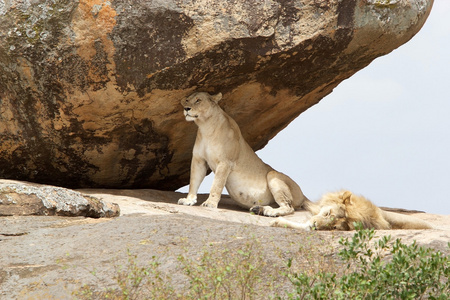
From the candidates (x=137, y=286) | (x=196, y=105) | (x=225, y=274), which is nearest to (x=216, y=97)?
(x=196, y=105)

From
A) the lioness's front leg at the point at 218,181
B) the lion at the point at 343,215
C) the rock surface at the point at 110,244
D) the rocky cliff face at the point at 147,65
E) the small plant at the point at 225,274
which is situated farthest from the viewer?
the lioness's front leg at the point at 218,181

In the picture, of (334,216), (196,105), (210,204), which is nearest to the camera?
(334,216)

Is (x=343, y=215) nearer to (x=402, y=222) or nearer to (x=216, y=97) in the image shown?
(x=402, y=222)

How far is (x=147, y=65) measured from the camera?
28.6ft

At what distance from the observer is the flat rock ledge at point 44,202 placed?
22.6 feet

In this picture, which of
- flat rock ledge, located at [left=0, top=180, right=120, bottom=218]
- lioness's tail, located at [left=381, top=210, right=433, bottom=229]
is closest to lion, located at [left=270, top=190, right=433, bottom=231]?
lioness's tail, located at [left=381, top=210, right=433, bottom=229]

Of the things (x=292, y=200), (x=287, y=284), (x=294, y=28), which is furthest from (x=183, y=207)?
(x=287, y=284)

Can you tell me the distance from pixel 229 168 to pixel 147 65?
1936mm

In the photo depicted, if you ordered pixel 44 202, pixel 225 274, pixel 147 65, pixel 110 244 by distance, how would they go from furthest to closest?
1. pixel 147 65
2. pixel 44 202
3. pixel 110 244
4. pixel 225 274

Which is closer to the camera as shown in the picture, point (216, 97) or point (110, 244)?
point (110, 244)

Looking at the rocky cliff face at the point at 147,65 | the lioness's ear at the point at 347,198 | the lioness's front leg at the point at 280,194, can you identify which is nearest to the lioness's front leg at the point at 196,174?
the rocky cliff face at the point at 147,65

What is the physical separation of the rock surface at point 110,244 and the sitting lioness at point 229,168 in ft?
9.87

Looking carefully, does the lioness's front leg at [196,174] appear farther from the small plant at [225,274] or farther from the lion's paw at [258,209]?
the small plant at [225,274]

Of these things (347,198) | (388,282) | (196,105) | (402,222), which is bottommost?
(388,282)
